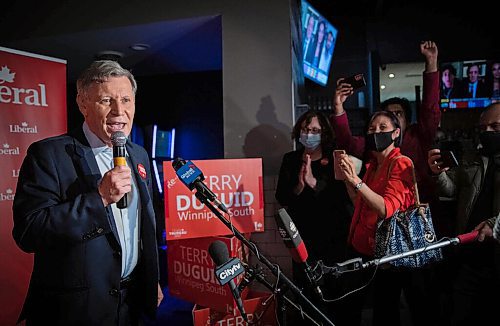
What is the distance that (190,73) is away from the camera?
6.53m

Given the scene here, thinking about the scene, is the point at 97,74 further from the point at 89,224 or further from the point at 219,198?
the point at 219,198

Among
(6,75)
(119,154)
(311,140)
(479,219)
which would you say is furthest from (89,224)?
(6,75)

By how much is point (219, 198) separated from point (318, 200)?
706mm

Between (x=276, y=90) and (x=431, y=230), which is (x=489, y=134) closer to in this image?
(x=431, y=230)

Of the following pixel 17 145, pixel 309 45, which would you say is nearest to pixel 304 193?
pixel 17 145

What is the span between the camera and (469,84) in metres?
6.11

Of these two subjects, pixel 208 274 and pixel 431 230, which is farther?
pixel 208 274

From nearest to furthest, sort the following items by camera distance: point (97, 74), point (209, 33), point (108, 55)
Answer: point (97, 74)
point (209, 33)
point (108, 55)

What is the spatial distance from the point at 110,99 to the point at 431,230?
1.80 metres

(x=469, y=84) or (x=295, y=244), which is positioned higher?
(x=469, y=84)

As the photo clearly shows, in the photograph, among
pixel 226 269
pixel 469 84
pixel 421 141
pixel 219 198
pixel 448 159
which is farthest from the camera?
pixel 469 84

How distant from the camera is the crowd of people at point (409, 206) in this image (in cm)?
219

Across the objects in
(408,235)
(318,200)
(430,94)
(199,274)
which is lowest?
(199,274)

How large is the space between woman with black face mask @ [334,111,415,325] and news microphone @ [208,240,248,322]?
948 mm
